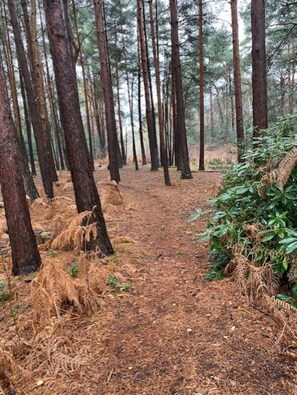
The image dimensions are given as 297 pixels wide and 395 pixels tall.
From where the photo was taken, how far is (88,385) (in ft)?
6.82

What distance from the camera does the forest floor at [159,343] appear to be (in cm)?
202

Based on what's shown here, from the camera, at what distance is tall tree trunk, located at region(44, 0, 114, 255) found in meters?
3.84

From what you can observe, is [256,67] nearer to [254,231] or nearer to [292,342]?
[254,231]

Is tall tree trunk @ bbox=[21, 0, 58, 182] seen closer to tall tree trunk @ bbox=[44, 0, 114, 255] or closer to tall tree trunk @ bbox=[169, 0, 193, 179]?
tall tree trunk @ bbox=[169, 0, 193, 179]

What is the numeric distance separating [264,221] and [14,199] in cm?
301

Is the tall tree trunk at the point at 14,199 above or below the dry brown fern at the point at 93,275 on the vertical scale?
above

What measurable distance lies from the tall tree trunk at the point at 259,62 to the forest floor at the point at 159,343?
3.75m

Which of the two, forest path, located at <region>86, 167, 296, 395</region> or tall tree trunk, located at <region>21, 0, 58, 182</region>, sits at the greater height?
tall tree trunk, located at <region>21, 0, 58, 182</region>

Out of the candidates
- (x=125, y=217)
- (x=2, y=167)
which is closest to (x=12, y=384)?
(x=2, y=167)

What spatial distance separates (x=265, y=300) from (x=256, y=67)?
503 centimetres

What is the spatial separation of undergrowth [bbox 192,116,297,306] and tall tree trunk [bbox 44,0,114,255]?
5.52ft

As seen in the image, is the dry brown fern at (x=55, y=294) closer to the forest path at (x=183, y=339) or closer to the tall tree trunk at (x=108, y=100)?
→ the forest path at (x=183, y=339)

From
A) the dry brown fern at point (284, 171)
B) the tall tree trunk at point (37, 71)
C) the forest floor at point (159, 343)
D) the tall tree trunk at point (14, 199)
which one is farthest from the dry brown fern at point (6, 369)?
the tall tree trunk at point (37, 71)

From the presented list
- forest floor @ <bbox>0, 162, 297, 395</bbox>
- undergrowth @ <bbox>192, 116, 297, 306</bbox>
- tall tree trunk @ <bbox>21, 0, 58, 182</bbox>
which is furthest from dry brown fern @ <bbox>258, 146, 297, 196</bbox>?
tall tree trunk @ <bbox>21, 0, 58, 182</bbox>
